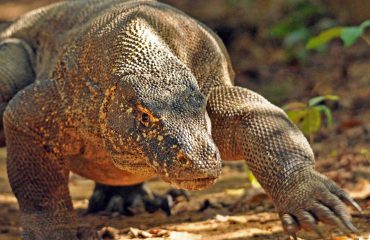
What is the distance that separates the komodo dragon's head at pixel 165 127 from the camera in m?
3.51

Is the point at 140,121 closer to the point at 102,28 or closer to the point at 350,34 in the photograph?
the point at 102,28

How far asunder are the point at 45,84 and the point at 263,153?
1384mm

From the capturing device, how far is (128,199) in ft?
19.3

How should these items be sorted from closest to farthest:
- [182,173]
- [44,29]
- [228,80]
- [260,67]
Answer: [182,173] < [228,80] < [44,29] < [260,67]

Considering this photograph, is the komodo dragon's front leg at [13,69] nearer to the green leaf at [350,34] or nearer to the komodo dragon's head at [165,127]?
the komodo dragon's head at [165,127]

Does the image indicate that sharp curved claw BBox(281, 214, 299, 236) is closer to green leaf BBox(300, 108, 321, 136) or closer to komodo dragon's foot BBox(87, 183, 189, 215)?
komodo dragon's foot BBox(87, 183, 189, 215)

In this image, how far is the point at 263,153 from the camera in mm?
4090

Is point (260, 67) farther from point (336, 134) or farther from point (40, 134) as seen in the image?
point (40, 134)

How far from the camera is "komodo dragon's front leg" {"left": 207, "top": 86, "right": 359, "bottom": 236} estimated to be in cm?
364

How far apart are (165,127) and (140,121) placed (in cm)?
19

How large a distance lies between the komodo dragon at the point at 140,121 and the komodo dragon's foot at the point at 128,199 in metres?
0.75

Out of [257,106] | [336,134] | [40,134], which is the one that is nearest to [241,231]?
[257,106]

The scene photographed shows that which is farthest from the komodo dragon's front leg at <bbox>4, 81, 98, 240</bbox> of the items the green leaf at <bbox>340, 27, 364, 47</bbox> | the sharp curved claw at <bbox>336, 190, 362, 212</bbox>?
the green leaf at <bbox>340, 27, 364, 47</bbox>

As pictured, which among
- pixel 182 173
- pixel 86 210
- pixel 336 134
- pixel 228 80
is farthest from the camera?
pixel 336 134
